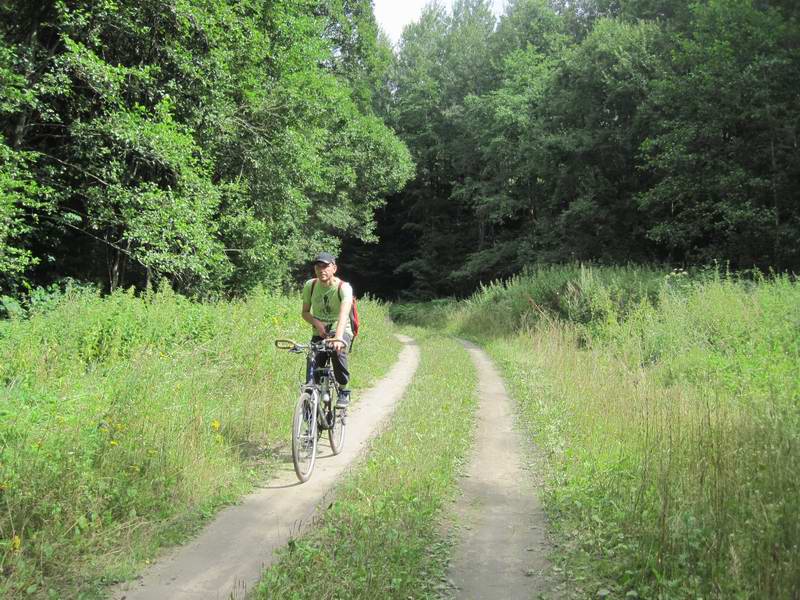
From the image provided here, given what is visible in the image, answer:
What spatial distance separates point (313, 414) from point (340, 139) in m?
20.9

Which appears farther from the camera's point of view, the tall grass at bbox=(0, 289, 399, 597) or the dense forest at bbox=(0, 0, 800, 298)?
the dense forest at bbox=(0, 0, 800, 298)

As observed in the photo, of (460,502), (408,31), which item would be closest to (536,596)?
(460,502)

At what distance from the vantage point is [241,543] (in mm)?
4086

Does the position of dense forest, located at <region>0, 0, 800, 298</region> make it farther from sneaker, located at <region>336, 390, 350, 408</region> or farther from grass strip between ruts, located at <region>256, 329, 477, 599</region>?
grass strip between ruts, located at <region>256, 329, 477, 599</region>

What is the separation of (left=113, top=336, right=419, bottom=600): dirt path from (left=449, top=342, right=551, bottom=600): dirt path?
1331 millimetres

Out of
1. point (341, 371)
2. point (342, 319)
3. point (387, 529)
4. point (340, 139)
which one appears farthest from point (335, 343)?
point (340, 139)

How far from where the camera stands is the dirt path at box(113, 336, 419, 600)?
3.43m

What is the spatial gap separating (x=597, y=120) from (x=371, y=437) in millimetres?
25347

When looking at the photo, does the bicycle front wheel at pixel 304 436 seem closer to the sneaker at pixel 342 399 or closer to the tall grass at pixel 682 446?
the sneaker at pixel 342 399

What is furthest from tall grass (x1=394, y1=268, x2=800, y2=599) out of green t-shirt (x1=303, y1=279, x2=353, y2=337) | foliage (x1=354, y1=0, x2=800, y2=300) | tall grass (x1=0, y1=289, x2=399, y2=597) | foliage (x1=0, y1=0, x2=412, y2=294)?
foliage (x1=354, y1=0, x2=800, y2=300)

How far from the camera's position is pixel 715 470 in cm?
403

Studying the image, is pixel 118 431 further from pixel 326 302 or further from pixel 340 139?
pixel 340 139

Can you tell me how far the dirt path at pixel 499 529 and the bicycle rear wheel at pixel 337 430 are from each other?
1634 mm

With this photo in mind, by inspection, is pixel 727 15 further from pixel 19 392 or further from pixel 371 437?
pixel 19 392
